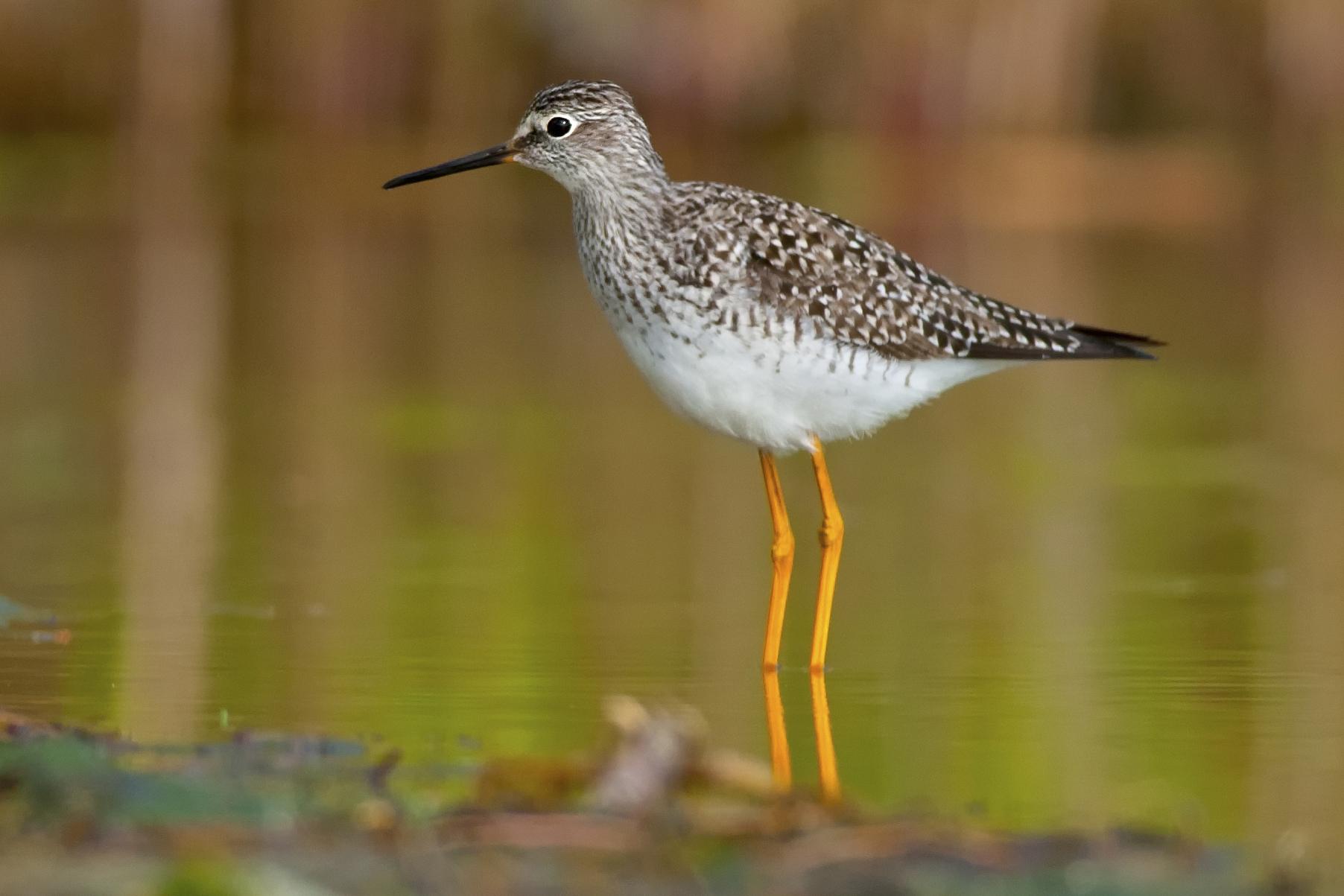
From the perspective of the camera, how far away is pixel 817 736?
17.3 feet

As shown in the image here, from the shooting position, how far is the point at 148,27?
22141mm

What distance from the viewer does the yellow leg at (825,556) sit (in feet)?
20.9

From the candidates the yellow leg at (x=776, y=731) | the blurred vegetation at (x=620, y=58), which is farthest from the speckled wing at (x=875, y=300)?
the blurred vegetation at (x=620, y=58)

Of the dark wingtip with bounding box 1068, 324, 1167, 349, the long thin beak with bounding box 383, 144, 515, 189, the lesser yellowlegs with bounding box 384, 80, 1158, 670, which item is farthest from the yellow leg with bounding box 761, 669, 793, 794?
the long thin beak with bounding box 383, 144, 515, 189

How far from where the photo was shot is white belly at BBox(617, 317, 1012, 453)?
629 centimetres

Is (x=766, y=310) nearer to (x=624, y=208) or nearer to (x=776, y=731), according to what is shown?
(x=624, y=208)

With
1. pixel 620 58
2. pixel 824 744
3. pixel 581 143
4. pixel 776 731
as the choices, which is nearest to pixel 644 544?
pixel 581 143

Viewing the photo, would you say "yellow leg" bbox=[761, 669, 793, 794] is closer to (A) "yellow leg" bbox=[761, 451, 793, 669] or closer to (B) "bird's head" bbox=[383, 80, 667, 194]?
(A) "yellow leg" bbox=[761, 451, 793, 669]

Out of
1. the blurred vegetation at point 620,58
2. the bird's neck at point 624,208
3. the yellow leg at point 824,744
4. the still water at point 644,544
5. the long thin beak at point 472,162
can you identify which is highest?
the blurred vegetation at point 620,58

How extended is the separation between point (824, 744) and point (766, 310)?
1598mm

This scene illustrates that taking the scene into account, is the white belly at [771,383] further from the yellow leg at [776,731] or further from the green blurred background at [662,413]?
the yellow leg at [776,731]

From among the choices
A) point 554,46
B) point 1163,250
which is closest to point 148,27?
point 554,46

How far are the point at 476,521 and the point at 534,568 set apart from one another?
110 centimetres

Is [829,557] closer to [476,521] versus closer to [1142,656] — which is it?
[1142,656]
